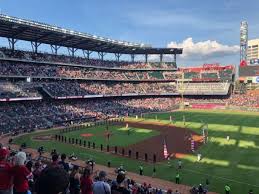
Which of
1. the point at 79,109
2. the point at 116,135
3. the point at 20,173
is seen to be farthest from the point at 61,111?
the point at 20,173

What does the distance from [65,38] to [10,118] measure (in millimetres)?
28980

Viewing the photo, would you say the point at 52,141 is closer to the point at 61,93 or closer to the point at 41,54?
the point at 61,93

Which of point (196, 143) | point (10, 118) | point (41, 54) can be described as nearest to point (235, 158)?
point (196, 143)

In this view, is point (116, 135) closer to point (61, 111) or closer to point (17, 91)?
point (61, 111)

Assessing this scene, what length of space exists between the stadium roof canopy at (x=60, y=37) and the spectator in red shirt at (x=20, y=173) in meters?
59.4

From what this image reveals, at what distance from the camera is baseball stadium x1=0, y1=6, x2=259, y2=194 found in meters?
31.4

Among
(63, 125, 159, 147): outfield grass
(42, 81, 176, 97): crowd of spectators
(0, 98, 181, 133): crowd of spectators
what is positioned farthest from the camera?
(42, 81, 176, 97): crowd of spectators

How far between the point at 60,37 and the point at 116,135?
37619 millimetres

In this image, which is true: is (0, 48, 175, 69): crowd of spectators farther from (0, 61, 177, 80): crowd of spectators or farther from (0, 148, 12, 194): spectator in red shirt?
(0, 148, 12, 194): spectator in red shirt

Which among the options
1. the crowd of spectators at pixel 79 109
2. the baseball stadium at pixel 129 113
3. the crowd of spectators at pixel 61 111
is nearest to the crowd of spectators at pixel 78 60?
the baseball stadium at pixel 129 113

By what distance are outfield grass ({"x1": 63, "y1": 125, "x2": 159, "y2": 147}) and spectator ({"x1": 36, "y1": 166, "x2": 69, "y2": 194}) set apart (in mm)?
40351

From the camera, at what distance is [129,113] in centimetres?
8219

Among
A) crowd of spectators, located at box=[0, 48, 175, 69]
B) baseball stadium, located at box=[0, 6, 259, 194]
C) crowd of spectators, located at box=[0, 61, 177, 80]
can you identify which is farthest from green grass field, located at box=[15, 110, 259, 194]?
crowd of spectators, located at box=[0, 48, 175, 69]

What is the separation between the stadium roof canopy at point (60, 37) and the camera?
65.5 m
